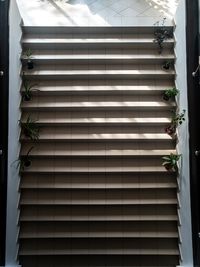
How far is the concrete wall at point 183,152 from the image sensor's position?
12.6 feet

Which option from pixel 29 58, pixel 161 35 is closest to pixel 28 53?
pixel 29 58

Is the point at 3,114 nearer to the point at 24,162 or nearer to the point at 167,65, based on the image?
the point at 24,162

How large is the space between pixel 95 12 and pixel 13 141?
251 cm

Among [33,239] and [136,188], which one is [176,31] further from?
[33,239]

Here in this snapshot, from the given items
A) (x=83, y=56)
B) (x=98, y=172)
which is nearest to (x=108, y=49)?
(x=83, y=56)

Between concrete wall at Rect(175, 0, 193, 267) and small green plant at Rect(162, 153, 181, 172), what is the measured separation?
9cm

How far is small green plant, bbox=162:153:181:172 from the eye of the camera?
4051mm

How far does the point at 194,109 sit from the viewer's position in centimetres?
382

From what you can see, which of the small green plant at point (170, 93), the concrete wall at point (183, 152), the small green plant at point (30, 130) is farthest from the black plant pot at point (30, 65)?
the concrete wall at point (183, 152)

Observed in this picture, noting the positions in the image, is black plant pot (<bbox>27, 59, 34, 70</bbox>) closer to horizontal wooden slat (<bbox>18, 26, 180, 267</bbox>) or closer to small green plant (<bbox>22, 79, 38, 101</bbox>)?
horizontal wooden slat (<bbox>18, 26, 180, 267</bbox>)

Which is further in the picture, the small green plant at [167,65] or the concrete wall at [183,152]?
the small green plant at [167,65]

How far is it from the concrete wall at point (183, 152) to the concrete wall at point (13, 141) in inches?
86.0

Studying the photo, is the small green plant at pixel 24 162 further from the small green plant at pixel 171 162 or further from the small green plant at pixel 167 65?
the small green plant at pixel 167 65

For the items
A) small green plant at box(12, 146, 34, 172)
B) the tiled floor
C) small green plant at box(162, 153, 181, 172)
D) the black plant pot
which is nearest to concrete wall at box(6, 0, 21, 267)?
small green plant at box(12, 146, 34, 172)
